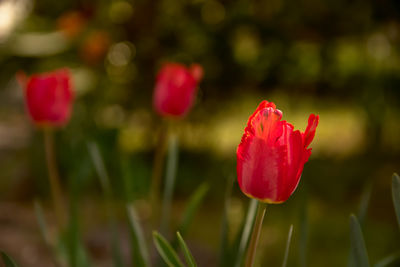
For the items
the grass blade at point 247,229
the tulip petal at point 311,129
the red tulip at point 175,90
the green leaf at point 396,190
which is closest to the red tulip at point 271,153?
the tulip petal at point 311,129

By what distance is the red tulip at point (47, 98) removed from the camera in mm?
878

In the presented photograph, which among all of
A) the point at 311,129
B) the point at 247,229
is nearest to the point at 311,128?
the point at 311,129

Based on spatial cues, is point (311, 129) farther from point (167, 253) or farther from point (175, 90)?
point (175, 90)

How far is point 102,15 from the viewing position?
9.18ft

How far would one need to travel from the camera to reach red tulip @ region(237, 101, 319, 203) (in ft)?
1.50

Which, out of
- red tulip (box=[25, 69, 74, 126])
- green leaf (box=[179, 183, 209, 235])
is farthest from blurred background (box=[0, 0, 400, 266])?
green leaf (box=[179, 183, 209, 235])

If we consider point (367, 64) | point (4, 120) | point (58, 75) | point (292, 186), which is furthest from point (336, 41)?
point (4, 120)

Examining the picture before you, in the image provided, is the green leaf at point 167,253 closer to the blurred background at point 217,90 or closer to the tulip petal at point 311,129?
the tulip petal at point 311,129

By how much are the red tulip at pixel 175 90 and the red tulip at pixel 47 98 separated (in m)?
0.18

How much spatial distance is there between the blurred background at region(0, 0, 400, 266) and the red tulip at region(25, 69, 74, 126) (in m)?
1.07

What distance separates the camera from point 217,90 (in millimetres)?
2791

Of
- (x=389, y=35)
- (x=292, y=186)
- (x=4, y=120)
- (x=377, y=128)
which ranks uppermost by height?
(x=389, y=35)

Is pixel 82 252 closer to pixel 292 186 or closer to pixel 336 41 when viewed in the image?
pixel 292 186

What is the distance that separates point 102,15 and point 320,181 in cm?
154
